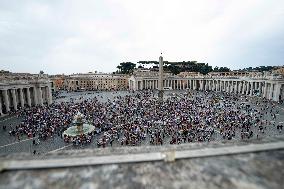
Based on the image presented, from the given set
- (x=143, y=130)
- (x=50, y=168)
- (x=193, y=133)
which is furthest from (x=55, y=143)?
(x=50, y=168)

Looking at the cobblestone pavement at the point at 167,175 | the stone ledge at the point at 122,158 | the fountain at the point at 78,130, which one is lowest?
the fountain at the point at 78,130

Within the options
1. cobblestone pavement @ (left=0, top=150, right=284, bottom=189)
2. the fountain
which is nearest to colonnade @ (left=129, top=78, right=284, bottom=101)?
the fountain

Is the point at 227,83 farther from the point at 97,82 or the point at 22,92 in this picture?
the point at 22,92

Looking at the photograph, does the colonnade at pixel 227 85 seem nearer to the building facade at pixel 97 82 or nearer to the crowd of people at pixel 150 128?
the building facade at pixel 97 82

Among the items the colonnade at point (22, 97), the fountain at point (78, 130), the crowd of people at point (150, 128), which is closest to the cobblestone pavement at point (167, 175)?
the crowd of people at point (150, 128)

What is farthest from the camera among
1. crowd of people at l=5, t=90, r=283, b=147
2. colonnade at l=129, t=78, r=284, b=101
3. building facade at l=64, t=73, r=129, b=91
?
building facade at l=64, t=73, r=129, b=91

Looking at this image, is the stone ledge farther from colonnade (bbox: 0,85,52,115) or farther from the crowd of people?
colonnade (bbox: 0,85,52,115)
